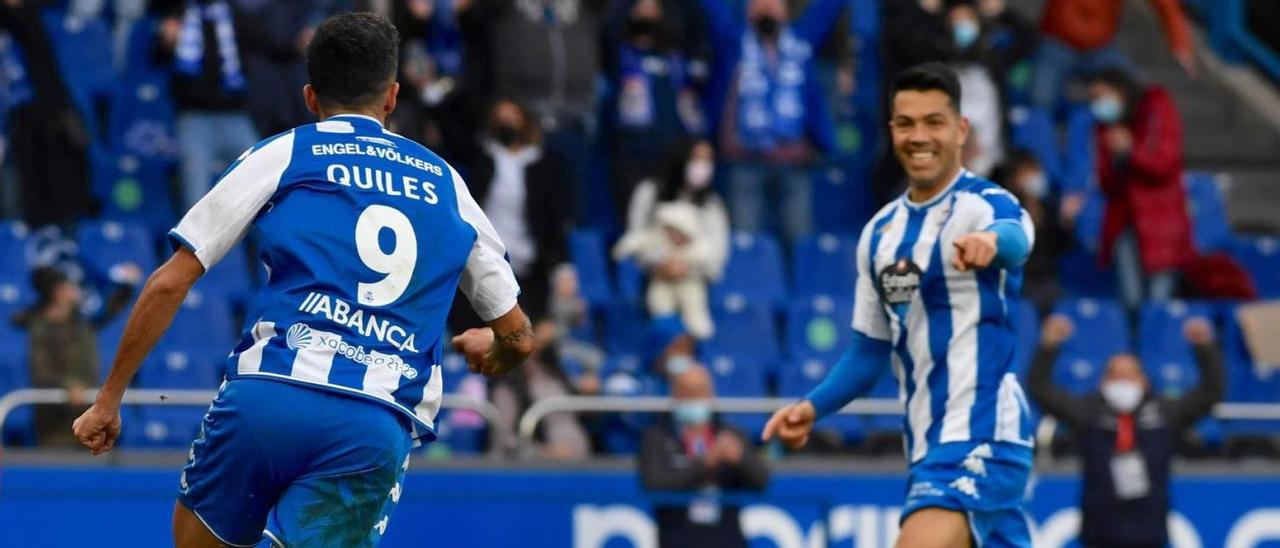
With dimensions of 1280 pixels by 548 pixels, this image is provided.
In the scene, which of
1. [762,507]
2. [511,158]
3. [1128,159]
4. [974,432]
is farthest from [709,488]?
[1128,159]

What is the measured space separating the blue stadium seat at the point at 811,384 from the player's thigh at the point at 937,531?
638 cm

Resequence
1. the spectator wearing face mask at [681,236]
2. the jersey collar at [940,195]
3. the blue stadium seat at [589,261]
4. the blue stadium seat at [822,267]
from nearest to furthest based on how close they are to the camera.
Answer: the jersey collar at [940,195] → the spectator wearing face mask at [681,236] → the blue stadium seat at [589,261] → the blue stadium seat at [822,267]

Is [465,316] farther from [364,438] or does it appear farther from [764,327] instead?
[364,438]

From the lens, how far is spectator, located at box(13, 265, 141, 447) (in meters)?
11.2

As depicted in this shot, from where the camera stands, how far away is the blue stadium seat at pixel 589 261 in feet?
45.2

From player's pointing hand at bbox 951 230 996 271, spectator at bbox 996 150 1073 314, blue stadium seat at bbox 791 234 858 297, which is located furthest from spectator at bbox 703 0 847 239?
player's pointing hand at bbox 951 230 996 271

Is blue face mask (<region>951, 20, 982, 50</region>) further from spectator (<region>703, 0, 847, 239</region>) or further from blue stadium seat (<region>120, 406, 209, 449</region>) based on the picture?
blue stadium seat (<region>120, 406, 209, 449</region>)

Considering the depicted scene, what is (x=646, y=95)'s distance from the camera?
1427 centimetres

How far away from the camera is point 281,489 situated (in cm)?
537

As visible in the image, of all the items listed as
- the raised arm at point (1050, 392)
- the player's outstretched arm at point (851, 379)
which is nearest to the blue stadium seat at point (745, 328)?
the raised arm at point (1050, 392)

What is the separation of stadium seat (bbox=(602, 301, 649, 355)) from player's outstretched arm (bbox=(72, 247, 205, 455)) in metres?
8.48

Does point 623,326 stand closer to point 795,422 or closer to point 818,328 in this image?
point 818,328

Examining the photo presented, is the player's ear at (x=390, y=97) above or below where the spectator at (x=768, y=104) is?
below

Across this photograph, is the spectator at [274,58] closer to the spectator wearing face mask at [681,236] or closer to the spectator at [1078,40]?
the spectator wearing face mask at [681,236]
